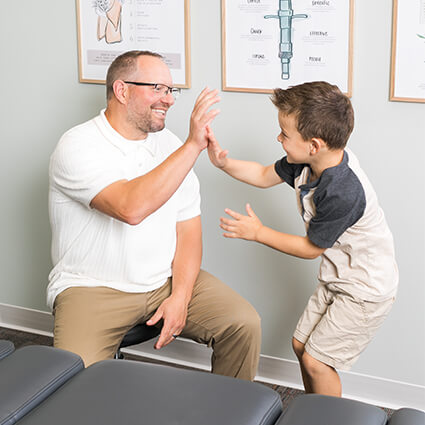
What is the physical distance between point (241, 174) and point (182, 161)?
10.8 inches

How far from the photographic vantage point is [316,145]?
183 cm

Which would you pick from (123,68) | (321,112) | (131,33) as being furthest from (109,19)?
(321,112)

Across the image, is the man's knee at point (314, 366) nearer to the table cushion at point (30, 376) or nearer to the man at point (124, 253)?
the man at point (124, 253)

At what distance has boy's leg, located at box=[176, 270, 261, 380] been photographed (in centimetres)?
213

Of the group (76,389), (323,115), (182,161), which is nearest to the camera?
(76,389)

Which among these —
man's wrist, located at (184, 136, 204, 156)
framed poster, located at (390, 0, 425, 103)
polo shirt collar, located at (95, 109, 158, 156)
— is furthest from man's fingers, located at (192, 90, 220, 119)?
framed poster, located at (390, 0, 425, 103)

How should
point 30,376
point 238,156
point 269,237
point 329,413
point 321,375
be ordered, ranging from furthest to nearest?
point 238,156, point 321,375, point 269,237, point 30,376, point 329,413

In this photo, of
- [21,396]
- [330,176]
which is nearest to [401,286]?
[330,176]

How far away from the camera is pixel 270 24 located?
2248 millimetres

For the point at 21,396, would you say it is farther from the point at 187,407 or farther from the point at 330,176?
the point at 330,176

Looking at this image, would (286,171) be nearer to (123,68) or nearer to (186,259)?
(186,259)

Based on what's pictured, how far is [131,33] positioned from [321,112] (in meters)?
0.98

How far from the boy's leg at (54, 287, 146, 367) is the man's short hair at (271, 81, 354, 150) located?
0.76 metres

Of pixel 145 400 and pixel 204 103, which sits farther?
pixel 204 103
